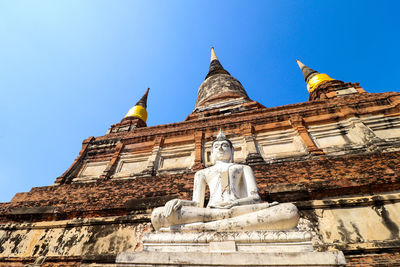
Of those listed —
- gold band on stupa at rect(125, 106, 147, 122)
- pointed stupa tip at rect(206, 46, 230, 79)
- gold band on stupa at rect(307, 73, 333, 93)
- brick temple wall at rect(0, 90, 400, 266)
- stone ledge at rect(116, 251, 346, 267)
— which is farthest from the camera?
pointed stupa tip at rect(206, 46, 230, 79)

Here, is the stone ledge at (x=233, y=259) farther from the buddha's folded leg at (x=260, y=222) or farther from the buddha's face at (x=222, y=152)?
the buddha's face at (x=222, y=152)

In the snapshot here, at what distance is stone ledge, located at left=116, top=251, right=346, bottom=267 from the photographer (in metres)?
1.79

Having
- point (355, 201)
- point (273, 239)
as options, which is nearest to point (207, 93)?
point (355, 201)

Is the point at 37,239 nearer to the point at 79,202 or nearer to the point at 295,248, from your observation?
the point at 79,202

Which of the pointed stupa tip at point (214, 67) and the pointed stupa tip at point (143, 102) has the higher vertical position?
the pointed stupa tip at point (214, 67)

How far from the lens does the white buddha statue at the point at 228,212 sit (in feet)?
7.46

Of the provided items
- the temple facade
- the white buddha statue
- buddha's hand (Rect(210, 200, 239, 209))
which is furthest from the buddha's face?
the temple facade

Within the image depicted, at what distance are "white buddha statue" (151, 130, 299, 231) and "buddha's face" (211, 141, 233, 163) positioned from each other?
41cm

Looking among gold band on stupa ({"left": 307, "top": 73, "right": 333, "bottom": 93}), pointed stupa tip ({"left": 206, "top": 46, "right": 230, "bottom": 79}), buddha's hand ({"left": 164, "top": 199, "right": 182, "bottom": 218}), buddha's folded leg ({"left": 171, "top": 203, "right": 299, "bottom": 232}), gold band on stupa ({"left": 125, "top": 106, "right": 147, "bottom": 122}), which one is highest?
pointed stupa tip ({"left": 206, "top": 46, "right": 230, "bottom": 79})

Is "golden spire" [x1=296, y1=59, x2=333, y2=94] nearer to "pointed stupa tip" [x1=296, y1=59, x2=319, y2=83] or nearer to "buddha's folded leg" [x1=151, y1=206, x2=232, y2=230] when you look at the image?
"pointed stupa tip" [x1=296, y1=59, x2=319, y2=83]

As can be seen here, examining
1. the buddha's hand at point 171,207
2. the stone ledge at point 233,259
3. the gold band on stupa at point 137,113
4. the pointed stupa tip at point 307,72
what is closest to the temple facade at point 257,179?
the stone ledge at point 233,259

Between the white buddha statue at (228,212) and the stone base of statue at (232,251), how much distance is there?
89mm

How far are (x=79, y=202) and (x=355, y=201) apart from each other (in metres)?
5.94

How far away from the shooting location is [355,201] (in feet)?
12.4
